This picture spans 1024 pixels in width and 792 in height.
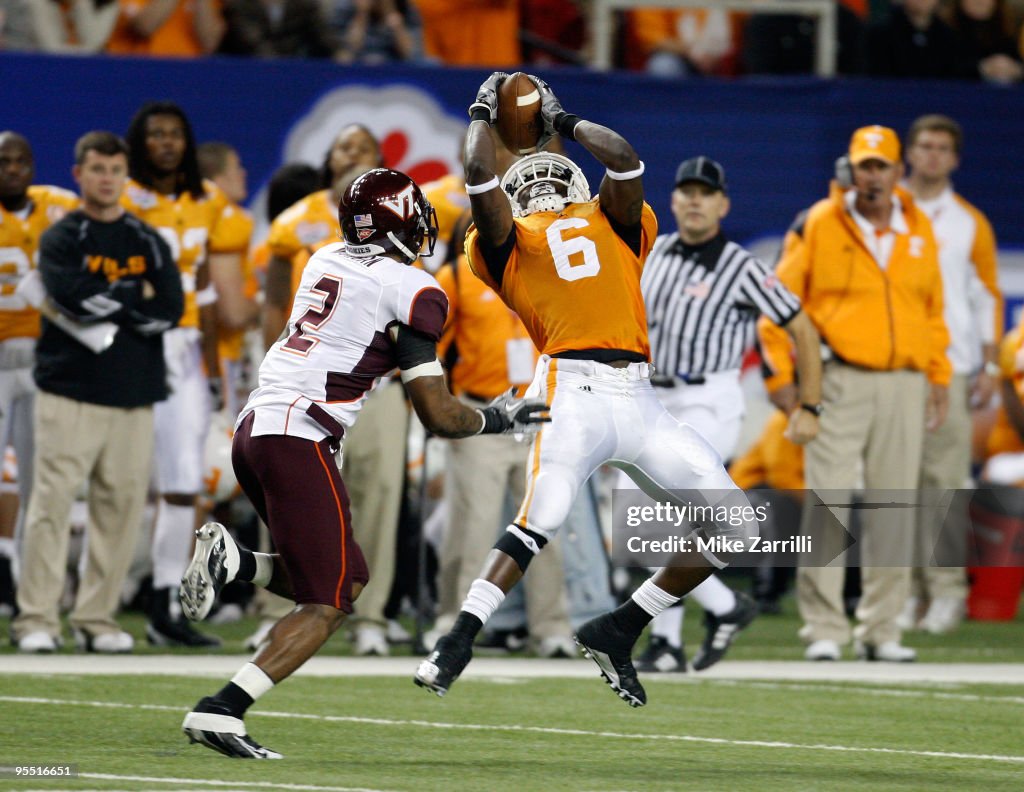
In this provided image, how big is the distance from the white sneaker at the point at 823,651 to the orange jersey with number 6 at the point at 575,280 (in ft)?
10.8

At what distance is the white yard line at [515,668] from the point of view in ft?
29.6

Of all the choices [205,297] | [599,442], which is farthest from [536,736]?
[205,297]

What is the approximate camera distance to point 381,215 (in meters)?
6.60

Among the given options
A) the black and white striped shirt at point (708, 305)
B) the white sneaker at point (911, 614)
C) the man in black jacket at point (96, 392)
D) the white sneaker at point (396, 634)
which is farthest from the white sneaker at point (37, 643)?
the white sneaker at point (911, 614)

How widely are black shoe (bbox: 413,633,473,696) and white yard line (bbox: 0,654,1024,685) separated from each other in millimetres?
2511

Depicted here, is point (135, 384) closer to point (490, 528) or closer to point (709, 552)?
point (490, 528)

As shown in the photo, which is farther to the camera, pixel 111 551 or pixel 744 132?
pixel 744 132

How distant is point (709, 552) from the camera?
285 inches

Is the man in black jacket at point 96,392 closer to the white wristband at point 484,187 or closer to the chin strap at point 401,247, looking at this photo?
the white wristband at point 484,187

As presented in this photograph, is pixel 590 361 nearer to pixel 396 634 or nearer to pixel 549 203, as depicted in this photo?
pixel 549 203

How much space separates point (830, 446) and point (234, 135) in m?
4.67

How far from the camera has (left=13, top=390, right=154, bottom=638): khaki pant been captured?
377 inches

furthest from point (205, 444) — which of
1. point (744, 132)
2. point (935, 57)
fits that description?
point (935, 57)

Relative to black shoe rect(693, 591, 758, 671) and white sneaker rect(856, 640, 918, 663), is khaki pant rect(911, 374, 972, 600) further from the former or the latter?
black shoe rect(693, 591, 758, 671)
